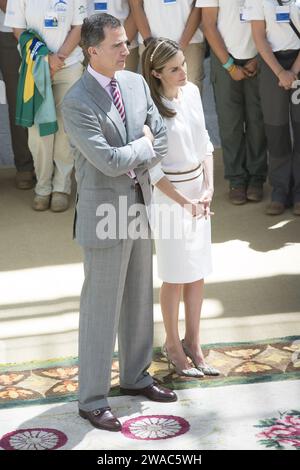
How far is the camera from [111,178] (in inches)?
196

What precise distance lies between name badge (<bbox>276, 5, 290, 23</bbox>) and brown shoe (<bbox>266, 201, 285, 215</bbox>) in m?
1.26

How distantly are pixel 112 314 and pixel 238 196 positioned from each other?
10.7ft

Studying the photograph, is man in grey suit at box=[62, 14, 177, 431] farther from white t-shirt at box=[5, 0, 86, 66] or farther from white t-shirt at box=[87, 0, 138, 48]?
white t-shirt at box=[87, 0, 138, 48]

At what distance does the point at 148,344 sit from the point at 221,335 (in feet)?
2.72

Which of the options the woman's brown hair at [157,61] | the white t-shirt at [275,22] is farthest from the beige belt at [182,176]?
the white t-shirt at [275,22]

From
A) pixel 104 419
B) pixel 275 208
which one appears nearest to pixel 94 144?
pixel 104 419

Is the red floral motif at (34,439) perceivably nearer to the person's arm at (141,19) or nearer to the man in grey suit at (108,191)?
the man in grey suit at (108,191)

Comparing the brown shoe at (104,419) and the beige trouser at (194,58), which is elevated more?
the beige trouser at (194,58)

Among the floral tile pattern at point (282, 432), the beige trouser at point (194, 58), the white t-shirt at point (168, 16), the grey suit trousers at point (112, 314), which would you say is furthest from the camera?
the beige trouser at point (194, 58)

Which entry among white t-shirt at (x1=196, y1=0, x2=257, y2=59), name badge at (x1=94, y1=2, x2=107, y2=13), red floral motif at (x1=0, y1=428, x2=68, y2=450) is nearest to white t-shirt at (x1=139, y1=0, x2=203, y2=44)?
white t-shirt at (x1=196, y1=0, x2=257, y2=59)

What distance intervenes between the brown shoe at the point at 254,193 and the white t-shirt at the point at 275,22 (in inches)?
42.2

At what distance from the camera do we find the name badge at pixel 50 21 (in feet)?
25.8

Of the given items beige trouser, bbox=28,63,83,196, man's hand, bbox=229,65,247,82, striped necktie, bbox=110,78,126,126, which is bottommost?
beige trouser, bbox=28,63,83,196

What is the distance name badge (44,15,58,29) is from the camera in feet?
25.8
